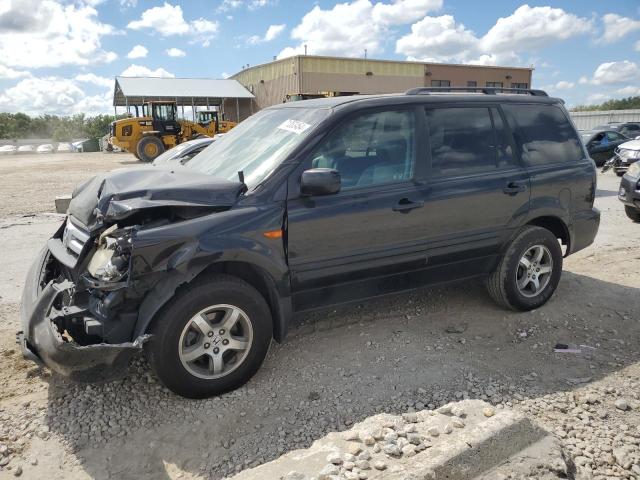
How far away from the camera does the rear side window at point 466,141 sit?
4078 mm

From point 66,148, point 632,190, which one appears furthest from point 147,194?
point 66,148

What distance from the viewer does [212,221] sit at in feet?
10.4

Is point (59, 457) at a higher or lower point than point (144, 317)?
lower

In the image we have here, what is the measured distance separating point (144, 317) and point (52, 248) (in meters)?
1.21

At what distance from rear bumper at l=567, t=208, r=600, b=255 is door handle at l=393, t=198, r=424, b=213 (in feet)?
6.21

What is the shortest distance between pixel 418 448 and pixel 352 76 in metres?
41.0

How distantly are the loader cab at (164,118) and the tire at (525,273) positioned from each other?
23830mm

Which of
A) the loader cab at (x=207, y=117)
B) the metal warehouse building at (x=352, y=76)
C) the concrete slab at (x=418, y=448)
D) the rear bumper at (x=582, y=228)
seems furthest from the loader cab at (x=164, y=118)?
the concrete slab at (x=418, y=448)

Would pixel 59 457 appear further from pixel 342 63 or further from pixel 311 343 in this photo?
pixel 342 63

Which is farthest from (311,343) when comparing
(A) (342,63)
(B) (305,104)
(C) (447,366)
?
(A) (342,63)

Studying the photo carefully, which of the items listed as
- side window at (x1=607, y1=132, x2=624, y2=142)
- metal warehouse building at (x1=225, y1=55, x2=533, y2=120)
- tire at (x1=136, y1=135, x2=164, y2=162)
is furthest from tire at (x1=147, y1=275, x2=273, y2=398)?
metal warehouse building at (x1=225, y1=55, x2=533, y2=120)

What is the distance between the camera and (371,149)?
383 centimetres

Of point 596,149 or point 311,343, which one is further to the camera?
point 596,149

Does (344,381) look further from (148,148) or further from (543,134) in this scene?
(148,148)
